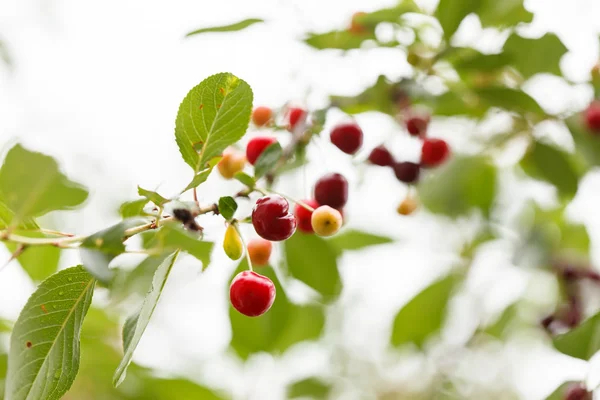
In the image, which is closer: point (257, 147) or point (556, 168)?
point (257, 147)

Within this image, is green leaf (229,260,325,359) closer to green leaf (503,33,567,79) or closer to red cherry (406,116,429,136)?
red cherry (406,116,429,136)

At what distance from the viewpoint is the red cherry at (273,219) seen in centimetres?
97

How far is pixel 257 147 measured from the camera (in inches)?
49.9

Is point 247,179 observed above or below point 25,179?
below

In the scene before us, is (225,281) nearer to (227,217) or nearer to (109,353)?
(109,353)

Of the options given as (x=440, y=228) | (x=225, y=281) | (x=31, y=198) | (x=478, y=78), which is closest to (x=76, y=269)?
(x=31, y=198)

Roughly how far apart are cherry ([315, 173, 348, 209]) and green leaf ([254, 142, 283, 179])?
0.63 feet

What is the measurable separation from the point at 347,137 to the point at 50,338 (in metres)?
0.72

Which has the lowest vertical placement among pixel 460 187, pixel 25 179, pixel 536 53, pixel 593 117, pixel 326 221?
pixel 460 187

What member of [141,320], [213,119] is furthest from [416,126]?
[141,320]

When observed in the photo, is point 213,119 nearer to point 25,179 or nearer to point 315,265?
point 25,179

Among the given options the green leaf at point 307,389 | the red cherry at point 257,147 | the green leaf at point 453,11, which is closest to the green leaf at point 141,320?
the red cherry at point 257,147

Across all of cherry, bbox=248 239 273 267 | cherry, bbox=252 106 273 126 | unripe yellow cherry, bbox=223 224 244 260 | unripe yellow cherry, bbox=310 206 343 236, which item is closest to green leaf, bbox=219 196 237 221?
unripe yellow cherry, bbox=223 224 244 260

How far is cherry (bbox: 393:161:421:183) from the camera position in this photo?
1.58m
